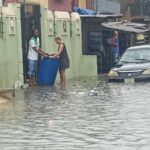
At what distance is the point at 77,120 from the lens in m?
13.6

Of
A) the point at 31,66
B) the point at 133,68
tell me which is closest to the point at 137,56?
the point at 133,68

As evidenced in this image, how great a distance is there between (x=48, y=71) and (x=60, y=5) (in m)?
13.2

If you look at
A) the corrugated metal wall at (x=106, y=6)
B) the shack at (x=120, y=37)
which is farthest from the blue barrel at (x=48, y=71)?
the corrugated metal wall at (x=106, y=6)

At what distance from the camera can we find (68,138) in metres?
11.1

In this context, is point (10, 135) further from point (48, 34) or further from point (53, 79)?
point (48, 34)

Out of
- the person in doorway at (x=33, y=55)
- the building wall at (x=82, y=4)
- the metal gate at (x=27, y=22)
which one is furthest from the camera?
the building wall at (x=82, y=4)

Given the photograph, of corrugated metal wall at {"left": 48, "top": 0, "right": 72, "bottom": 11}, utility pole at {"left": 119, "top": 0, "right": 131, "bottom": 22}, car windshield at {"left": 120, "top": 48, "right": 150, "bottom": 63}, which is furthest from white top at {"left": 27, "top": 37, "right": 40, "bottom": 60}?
utility pole at {"left": 119, "top": 0, "right": 131, "bottom": 22}

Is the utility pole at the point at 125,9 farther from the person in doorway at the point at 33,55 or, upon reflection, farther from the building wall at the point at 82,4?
the person in doorway at the point at 33,55

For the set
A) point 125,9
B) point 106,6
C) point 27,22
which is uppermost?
point 106,6

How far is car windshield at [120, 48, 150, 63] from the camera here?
26859 mm

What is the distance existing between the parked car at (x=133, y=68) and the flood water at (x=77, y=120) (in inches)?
154

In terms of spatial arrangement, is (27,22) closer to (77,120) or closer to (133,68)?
(133,68)

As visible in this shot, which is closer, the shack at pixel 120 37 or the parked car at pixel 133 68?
the parked car at pixel 133 68

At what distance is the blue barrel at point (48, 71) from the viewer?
960 inches
